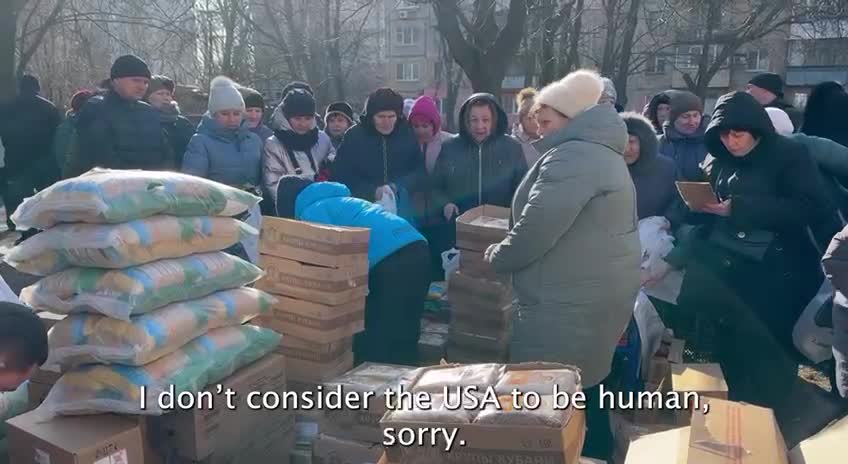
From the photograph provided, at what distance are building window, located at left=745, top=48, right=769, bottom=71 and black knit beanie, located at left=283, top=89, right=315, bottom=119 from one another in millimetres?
28678

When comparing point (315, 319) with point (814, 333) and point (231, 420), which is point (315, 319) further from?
point (814, 333)

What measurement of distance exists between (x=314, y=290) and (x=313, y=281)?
0.16 ft

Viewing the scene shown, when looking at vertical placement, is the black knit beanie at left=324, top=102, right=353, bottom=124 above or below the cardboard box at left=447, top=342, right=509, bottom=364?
above

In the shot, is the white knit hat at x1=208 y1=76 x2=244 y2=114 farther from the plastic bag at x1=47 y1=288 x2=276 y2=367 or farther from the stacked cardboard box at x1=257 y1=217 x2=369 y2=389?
the plastic bag at x1=47 y1=288 x2=276 y2=367

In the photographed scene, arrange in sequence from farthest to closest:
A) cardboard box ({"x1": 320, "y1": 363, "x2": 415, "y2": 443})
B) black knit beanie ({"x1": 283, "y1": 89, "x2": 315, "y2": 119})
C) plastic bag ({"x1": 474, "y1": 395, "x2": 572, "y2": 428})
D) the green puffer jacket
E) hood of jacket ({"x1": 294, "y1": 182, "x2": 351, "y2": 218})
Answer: black knit beanie ({"x1": 283, "y1": 89, "x2": 315, "y2": 119}) → hood of jacket ({"x1": 294, "y1": 182, "x2": 351, "y2": 218}) → cardboard box ({"x1": 320, "y1": 363, "x2": 415, "y2": 443}) → the green puffer jacket → plastic bag ({"x1": 474, "y1": 395, "x2": 572, "y2": 428})

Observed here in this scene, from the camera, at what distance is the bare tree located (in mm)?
8875

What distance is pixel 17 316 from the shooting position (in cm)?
238

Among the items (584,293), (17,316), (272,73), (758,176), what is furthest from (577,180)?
(272,73)

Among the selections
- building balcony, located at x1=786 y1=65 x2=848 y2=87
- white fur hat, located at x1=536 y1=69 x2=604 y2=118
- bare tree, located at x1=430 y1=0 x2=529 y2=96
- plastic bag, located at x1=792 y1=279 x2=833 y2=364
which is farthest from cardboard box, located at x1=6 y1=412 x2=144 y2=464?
building balcony, located at x1=786 y1=65 x2=848 y2=87

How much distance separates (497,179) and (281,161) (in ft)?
5.27

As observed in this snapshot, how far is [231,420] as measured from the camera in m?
3.36

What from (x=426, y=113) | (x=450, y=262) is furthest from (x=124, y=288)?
(x=426, y=113)

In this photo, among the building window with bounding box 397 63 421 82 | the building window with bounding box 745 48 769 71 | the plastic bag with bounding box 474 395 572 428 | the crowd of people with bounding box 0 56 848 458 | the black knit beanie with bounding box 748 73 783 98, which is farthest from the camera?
the building window with bounding box 397 63 421 82

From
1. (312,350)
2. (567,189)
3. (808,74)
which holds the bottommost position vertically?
(312,350)
